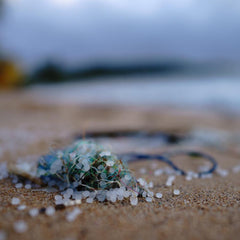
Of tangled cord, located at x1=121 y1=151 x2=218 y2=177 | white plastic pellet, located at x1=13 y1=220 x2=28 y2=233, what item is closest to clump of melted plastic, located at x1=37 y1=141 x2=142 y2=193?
white plastic pellet, located at x1=13 y1=220 x2=28 y2=233

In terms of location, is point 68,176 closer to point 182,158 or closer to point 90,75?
point 182,158

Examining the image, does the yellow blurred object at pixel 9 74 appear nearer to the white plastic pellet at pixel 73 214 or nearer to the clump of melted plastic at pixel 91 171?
the clump of melted plastic at pixel 91 171

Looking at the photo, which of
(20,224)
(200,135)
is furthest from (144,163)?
(200,135)

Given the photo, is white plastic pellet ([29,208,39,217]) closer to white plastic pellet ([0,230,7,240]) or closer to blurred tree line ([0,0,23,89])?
white plastic pellet ([0,230,7,240])

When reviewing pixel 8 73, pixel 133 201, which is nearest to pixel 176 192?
pixel 133 201

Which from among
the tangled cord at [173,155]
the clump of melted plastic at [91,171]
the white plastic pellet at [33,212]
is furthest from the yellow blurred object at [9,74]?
the white plastic pellet at [33,212]

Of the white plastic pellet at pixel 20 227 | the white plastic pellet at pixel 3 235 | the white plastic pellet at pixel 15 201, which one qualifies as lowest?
the white plastic pellet at pixel 15 201
